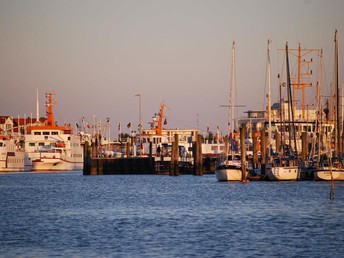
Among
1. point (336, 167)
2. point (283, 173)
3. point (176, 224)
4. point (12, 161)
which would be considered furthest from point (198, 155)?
point (176, 224)

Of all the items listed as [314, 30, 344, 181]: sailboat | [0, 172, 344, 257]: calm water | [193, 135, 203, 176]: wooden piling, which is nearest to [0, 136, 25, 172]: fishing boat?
[193, 135, 203, 176]: wooden piling

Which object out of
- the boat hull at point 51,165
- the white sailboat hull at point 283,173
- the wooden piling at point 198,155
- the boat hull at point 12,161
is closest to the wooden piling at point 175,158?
the wooden piling at point 198,155

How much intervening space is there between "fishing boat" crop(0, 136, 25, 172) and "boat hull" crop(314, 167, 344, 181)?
9014cm

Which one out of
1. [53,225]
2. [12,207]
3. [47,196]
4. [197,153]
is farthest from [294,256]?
[197,153]

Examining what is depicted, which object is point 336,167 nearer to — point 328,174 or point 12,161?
point 328,174

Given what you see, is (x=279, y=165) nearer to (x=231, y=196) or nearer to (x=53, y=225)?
(x=231, y=196)

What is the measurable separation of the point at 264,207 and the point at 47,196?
26.1m

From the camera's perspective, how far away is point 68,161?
18512 cm

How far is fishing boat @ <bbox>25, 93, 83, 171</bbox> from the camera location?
179 m

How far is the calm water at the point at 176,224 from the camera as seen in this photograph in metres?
40.6

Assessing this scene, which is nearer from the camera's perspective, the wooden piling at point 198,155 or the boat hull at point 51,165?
the wooden piling at point 198,155

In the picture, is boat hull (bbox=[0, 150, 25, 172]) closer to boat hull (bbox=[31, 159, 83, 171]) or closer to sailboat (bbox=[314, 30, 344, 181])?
boat hull (bbox=[31, 159, 83, 171])

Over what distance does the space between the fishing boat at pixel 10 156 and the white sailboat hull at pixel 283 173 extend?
87063mm

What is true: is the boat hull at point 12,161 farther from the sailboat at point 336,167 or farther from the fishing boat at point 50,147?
the sailboat at point 336,167
